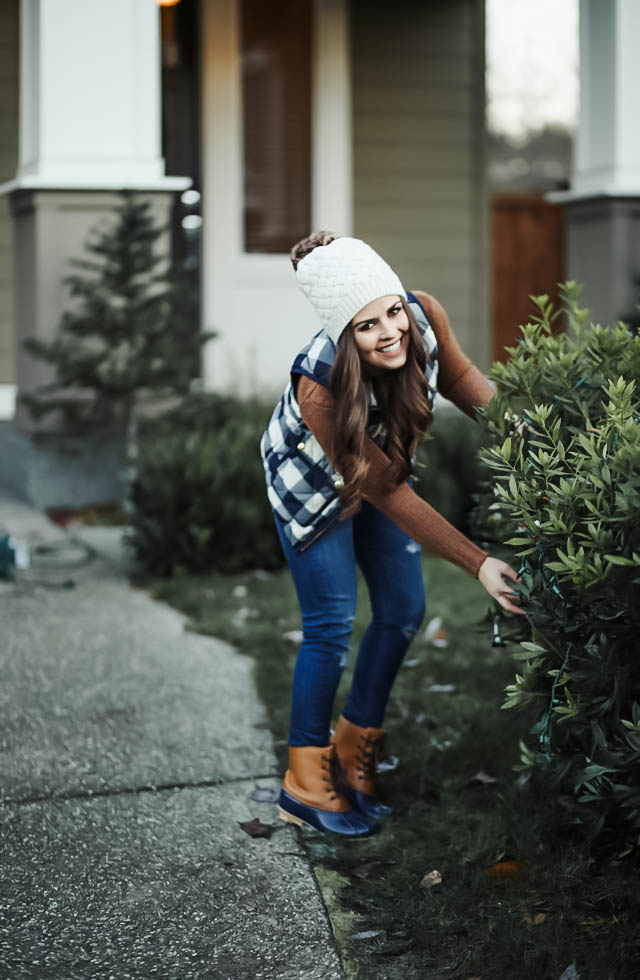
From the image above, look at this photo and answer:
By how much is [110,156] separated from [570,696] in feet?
18.4

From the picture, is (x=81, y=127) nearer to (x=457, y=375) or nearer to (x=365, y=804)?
(x=457, y=375)

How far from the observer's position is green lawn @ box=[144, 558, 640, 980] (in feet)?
8.27

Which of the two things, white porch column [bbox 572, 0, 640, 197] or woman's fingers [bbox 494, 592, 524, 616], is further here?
white porch column [bbox 572, 0, 640, 197]

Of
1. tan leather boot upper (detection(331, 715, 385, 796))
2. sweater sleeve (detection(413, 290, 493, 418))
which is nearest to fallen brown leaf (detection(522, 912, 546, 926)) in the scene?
tan leather boot upper (detection(331, 715, 385, 796))

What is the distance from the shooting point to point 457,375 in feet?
10.7

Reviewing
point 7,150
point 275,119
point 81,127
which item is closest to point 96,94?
point 81,127

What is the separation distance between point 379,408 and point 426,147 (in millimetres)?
7151

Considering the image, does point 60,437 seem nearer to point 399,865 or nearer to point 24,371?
point 24,371

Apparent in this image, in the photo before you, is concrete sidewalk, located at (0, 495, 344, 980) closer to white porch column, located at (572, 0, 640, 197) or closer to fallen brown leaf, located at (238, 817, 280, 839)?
fallen brown leaf, located at (238, 817, 280, 839)

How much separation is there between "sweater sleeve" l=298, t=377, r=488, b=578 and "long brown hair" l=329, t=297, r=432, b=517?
3 cm

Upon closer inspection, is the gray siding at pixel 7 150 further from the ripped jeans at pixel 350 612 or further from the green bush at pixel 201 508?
the ripped jeans at pixel 350 612

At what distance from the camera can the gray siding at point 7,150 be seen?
873cm

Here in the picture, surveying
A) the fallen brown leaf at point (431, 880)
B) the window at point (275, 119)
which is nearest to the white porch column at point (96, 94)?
the window at point (275, 119)

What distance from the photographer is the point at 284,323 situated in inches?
361
